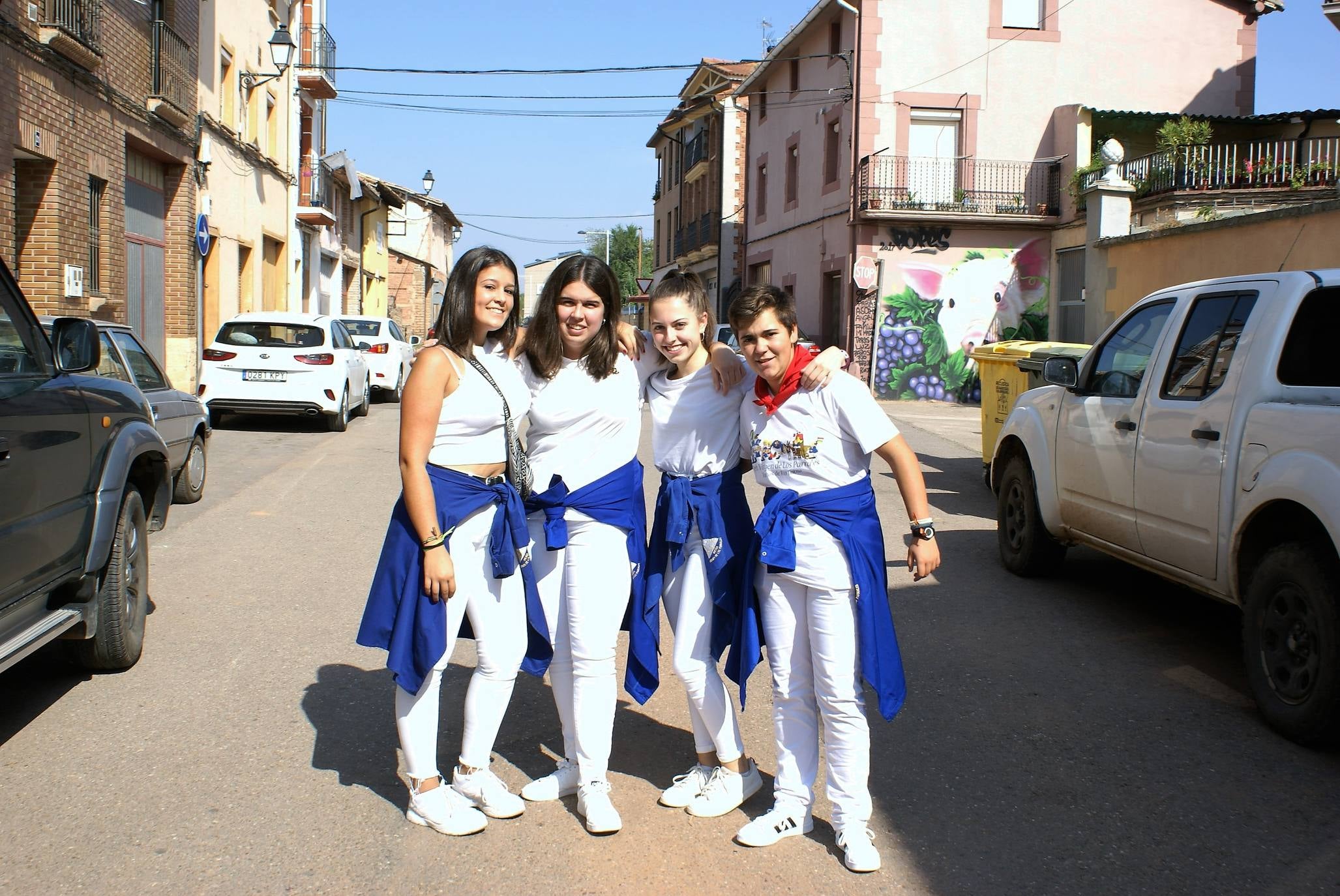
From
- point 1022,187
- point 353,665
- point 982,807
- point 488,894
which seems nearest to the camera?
point 488,894

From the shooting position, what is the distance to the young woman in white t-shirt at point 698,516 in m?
3.57

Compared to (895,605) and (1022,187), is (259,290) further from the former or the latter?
(895,605)

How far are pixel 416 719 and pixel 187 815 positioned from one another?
0.76m

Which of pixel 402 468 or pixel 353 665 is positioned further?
pixel 353 665

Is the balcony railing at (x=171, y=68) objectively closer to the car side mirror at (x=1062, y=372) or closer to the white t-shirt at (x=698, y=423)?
the car side mirror at (x=1062, y=372)

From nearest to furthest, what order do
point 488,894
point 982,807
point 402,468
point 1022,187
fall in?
point 488,894
point 402,468
point 982,807
point 1022,187

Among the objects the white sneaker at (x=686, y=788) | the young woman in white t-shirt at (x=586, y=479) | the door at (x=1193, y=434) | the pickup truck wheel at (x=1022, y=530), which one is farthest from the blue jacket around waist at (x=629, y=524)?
the pickup truck wheel at (x=1022, y=530)

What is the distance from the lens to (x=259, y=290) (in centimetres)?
2617

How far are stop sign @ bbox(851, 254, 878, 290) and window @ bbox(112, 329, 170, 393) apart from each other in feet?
57.0

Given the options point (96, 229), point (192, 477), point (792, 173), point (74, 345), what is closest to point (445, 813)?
point (74, 345)

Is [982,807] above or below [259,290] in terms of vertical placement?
below

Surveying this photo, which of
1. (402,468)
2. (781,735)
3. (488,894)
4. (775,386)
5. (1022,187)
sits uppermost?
(1022,187)

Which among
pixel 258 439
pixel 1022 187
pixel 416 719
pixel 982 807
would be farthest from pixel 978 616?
pixel 1022 187

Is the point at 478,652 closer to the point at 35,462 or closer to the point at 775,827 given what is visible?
the point at 775,827
